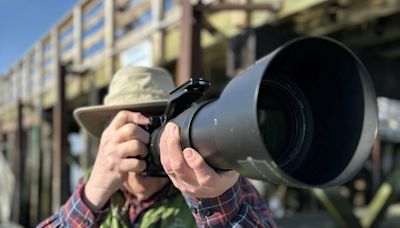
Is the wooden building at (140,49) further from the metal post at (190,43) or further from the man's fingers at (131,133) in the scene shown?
the man's fingers at (131,133)

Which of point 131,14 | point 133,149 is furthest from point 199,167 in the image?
point 131,14

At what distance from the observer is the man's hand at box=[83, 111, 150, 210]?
1.22 metres

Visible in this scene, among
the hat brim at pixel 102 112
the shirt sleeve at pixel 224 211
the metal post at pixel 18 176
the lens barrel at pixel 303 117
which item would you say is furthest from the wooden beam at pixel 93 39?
the lens barrel at pixel 303 117

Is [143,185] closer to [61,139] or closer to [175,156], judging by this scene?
[175,156]

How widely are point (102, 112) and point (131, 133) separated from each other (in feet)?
1.04

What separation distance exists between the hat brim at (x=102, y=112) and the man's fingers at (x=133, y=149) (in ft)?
0.48

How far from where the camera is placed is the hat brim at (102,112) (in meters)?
1.35

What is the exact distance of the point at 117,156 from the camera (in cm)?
124

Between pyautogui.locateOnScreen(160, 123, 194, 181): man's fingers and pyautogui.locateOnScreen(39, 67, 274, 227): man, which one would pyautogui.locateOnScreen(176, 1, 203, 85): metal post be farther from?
pyautogui.locateOnScreen(160, 123, 194, 181): man's fingers

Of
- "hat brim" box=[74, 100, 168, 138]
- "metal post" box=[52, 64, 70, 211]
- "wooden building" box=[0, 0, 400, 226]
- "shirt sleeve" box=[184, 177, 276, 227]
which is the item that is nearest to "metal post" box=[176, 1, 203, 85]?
"wooden building" box=[0, 0, 400, 226]

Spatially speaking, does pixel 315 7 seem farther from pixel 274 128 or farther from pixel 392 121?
pixel 392 121

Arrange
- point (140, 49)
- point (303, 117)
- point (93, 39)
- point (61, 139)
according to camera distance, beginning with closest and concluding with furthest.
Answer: point (303, 117) → point (140, 49) → point (61, 139) → point (93, 39)

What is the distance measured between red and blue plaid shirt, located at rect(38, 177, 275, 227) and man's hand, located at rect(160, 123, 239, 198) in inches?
3.0

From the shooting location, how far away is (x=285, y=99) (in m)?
0.93
